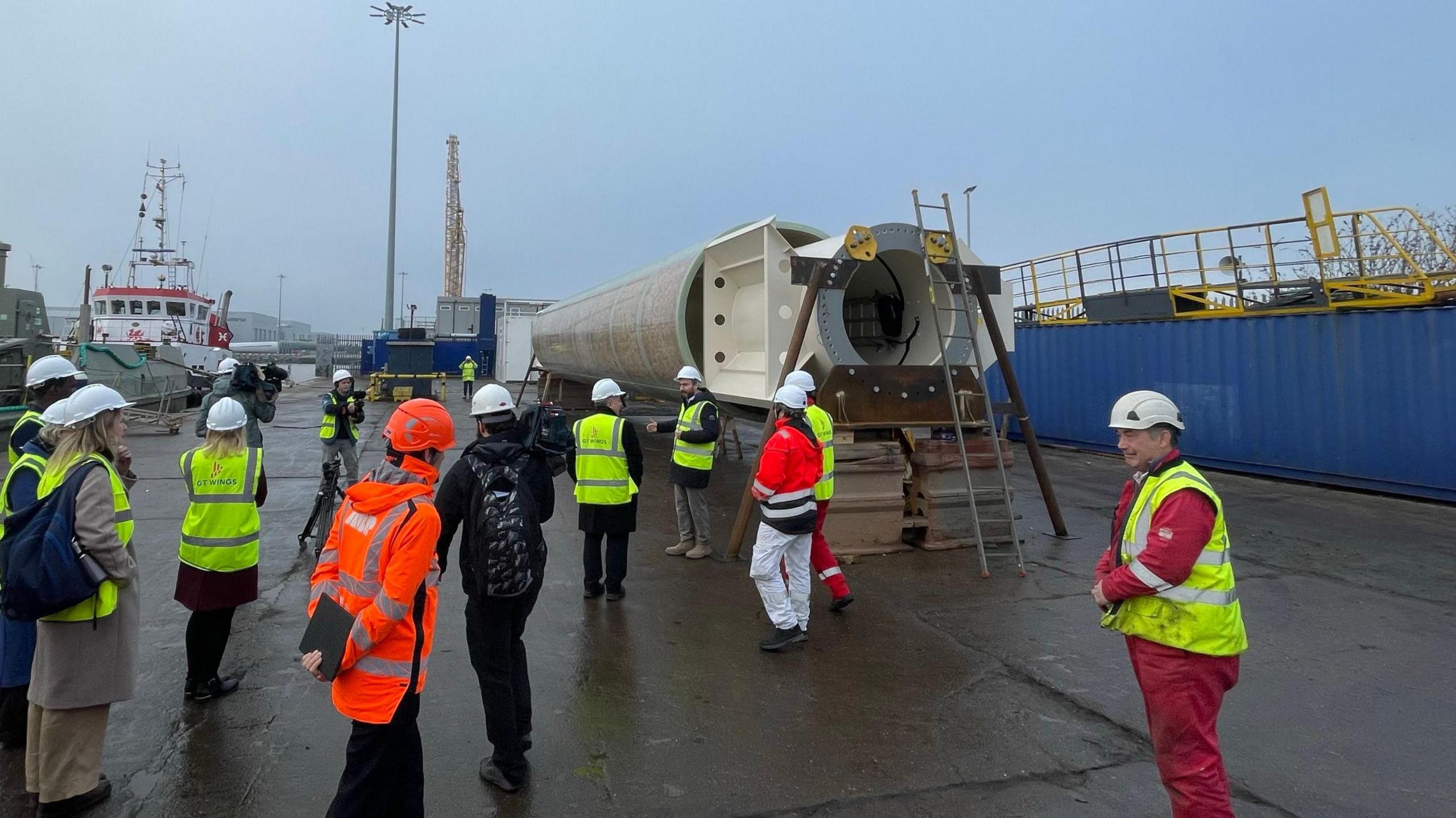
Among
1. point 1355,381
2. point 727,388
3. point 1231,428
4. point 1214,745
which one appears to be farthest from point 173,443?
point 1355,381

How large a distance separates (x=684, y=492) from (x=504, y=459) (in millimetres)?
3576

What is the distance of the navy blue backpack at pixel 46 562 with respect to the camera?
2.46m

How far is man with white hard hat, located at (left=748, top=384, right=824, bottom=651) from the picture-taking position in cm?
434

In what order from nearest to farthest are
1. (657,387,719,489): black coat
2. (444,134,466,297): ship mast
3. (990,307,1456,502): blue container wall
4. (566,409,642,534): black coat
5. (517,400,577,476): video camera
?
(517,400,577,476): video camera
(566,409,642,534): black coat
(657,387,719,489): black coat
(990,307,1456,502): blue container wall
(444,134,466,297): ship mast

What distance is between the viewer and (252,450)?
3.70 metres

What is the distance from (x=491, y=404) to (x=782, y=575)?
7.11 feet

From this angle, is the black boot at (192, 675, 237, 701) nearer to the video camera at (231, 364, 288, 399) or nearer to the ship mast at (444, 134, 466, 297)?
the video camera at (231, 364, 288, 399)

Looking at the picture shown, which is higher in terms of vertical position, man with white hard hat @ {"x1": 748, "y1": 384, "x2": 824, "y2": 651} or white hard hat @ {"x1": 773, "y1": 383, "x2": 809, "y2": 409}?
white hard hat @ {"x1": 773, "y1": 383, "x2": 809, "y2": 409}

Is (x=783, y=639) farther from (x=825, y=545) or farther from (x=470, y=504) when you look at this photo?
(x=470, y=504)

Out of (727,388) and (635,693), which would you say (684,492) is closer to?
(727,388)

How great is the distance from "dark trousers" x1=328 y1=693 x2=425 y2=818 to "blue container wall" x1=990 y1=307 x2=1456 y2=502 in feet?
35.8

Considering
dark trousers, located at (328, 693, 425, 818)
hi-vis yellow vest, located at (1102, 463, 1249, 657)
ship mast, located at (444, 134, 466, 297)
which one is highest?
ship mast, located at (444, 134, 466, 297)

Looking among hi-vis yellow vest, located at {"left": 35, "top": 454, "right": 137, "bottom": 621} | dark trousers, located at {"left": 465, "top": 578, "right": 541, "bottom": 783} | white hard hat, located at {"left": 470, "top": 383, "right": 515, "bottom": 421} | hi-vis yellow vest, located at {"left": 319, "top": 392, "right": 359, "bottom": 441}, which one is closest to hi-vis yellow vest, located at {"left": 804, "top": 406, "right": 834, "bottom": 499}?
white hard hat, located at {"left": 470, "top": 383, "right": 515, "bottom": 421}

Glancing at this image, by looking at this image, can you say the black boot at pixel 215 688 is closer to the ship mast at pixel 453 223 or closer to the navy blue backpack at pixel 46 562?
the navy blue backpack at pixel 46 562
